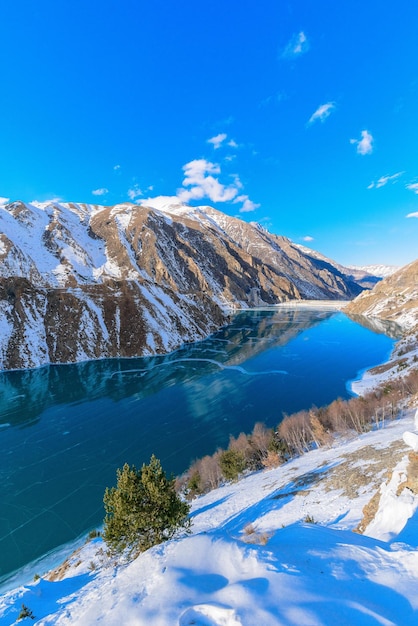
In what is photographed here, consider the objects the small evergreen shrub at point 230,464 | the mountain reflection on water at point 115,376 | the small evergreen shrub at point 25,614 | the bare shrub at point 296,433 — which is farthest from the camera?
the mountain reflection on water at point 115,376

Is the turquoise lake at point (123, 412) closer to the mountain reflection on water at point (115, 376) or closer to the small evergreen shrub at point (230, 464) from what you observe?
the mountain reflection on water at point (115, 376)

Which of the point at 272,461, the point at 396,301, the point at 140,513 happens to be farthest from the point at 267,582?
the point at 396,301

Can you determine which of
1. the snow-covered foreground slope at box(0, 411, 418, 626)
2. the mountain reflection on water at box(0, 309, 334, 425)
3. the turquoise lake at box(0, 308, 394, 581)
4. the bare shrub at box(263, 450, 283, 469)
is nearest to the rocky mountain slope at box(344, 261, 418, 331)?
the turquoise lake at box(0, 308, 394, 581)

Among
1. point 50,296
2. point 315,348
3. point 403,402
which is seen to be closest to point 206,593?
point 403,402

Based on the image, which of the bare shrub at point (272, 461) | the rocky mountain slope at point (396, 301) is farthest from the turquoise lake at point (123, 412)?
the rocky mountain slope at point (396, 301)

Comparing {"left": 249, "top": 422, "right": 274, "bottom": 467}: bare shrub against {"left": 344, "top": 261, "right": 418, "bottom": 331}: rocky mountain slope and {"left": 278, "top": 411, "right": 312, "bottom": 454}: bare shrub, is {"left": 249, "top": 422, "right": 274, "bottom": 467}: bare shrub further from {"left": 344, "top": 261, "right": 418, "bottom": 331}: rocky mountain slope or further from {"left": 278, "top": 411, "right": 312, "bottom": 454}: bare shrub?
{"left": 344, "top": 261, "right": 418, "bottom": 331}: rocky mountain slope

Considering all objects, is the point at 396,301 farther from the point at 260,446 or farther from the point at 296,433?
the point at 260,446
